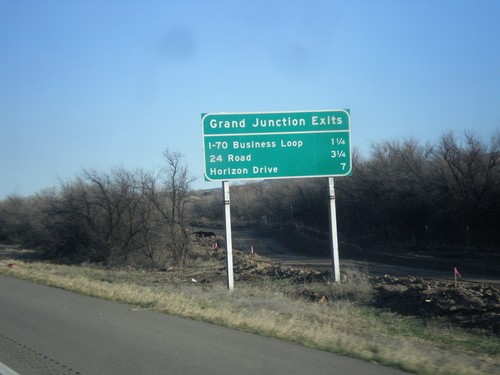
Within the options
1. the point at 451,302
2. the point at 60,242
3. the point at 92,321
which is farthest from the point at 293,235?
the point at 92,321

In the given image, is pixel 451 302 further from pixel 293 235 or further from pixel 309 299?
pixel 293 235

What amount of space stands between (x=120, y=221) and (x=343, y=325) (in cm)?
3215

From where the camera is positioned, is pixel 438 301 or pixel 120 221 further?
pixel 120 221

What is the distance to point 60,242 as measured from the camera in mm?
45031

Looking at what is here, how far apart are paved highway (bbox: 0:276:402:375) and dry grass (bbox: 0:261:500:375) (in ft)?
1.82

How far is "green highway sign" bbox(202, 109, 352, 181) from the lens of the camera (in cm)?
1888

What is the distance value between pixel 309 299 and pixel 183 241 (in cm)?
2106

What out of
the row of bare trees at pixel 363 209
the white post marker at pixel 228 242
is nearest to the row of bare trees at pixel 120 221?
the row of bare trees at pixel 363 209

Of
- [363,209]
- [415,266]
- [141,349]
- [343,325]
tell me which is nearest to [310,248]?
[363,209]

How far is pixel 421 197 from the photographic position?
132 feet

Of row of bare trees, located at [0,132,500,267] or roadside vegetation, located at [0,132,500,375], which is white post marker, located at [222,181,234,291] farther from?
row of bare trees, located at [0,132,500,267]

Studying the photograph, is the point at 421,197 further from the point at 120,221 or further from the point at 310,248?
the point at 120,221

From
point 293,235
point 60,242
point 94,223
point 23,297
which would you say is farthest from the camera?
point 293,235

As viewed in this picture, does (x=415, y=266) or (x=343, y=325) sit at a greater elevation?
(x=343, y=325)
